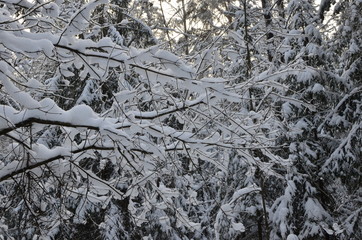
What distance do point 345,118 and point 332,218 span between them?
8.35 ft

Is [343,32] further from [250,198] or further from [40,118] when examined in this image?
[40,118]

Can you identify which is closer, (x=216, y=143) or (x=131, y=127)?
(x=131, y=127)

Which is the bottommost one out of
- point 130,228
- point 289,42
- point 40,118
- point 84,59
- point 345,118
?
point 130,228

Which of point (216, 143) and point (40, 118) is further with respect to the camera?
point (216, 143)

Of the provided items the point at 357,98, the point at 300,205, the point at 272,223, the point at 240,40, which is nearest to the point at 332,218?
the point at 300,205

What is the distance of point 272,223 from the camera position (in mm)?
10305

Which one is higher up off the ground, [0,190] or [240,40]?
[240,40]

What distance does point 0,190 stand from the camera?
298 inches

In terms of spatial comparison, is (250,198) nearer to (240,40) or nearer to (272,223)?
(272,223)

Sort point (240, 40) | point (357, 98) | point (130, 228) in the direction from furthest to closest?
point (357, 98) → point (130, 228) → point (240, 40)

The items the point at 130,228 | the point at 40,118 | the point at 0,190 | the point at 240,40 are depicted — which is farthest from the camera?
the point at 130,228

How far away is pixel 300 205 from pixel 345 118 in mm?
2514

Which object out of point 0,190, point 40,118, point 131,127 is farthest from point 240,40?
point 0,190

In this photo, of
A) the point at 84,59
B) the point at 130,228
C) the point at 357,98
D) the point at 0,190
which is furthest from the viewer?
the point at 357,98
